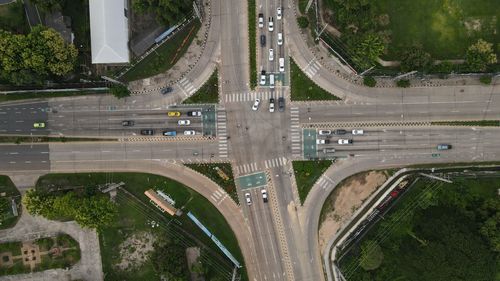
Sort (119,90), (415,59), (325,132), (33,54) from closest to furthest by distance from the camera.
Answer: (33,54) → (415,59) → (119,90) → (325,132)

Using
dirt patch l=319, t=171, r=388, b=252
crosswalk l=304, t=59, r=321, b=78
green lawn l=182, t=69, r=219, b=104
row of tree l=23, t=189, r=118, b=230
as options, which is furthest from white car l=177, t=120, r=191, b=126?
dirt patch l=319, t=171, r=388, b=252

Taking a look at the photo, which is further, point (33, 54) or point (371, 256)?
point (371, 256)

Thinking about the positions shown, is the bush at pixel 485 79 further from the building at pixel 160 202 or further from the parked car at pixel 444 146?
the building at pixel 160 202

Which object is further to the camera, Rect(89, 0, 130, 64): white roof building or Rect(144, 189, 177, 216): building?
Rect(144, 189, 177, 216): building

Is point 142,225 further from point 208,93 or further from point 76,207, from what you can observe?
point 208,93

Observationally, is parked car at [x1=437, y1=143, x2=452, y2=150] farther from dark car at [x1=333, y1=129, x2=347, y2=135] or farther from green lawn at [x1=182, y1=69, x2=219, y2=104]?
green lawn at [x1=182, y1=69, x2=219, y2=104]

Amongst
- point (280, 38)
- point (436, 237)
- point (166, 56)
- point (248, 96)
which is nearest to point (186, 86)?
point (166, 56)
